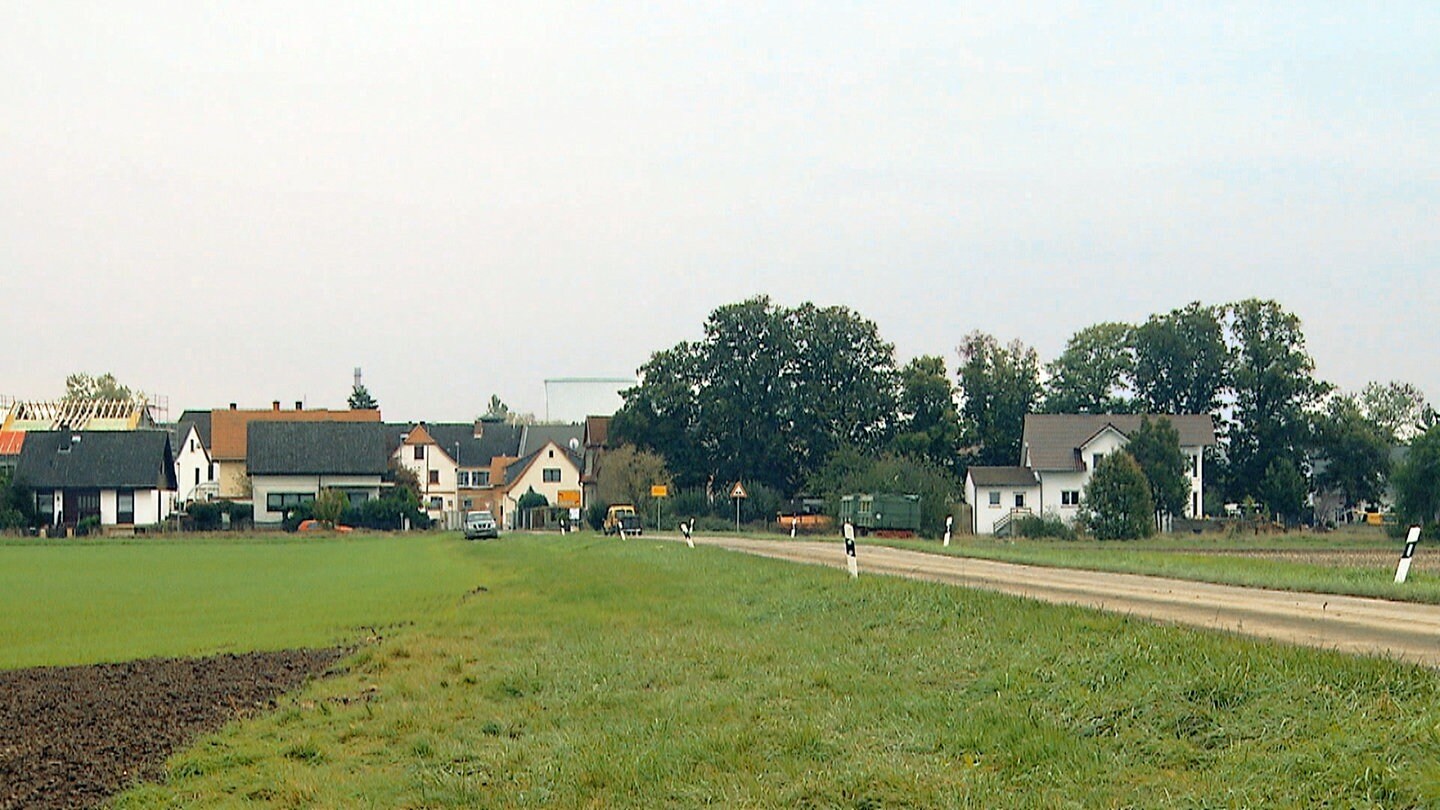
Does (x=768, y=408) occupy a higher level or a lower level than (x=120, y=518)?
higher

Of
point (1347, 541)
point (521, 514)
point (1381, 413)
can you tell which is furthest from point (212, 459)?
point (1381, 413)

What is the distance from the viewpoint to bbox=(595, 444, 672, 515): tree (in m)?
97.6

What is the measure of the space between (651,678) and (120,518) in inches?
3813

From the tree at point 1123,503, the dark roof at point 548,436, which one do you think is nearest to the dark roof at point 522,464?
the dark roof at point 548,436

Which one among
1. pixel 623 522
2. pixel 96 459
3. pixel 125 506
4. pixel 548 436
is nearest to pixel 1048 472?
pixel 623 522

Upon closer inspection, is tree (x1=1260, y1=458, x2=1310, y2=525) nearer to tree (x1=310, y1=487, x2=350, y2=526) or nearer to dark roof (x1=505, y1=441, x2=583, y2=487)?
dark roof (x1=505, y1=441, x2=583, y2=487)

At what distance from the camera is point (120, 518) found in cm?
10312

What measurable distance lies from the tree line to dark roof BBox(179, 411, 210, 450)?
170ft

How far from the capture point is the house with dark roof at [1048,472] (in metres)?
95.7

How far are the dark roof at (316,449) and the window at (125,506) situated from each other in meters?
10.8

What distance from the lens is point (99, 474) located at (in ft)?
335

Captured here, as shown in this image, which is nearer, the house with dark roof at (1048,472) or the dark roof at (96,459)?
the house with dark roof at (1048,472)

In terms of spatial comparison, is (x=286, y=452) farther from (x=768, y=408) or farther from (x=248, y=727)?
(x=248, y=727)

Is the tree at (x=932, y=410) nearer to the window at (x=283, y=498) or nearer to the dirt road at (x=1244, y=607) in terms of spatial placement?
the window at (x=283, y=498)
